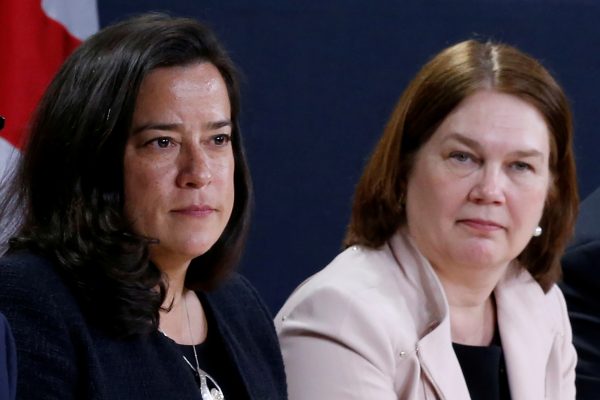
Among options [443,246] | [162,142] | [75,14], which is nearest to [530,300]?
[443,246]

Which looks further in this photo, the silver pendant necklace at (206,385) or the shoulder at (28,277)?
the silver pendant necklace at (206,385)

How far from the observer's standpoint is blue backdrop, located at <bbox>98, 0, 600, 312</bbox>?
3275mm

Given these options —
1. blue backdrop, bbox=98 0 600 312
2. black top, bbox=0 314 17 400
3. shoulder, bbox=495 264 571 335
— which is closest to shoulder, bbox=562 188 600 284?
shoulder, bbox=495 264 571 335

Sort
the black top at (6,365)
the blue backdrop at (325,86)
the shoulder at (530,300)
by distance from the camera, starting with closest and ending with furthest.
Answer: the black top at (6,365), the shoulder at (530,300), the blue backdrop at (325,86)

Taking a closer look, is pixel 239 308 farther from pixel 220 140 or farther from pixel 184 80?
pixel 184 80

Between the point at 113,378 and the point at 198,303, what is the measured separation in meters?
0.35

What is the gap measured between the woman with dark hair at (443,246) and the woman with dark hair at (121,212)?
0.95ft

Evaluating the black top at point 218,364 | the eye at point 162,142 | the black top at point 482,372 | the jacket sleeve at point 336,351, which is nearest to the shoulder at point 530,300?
the black top at point 482,372

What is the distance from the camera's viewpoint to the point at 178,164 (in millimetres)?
1955

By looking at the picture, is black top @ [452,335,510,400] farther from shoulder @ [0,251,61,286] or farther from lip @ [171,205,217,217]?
shoulder @ [0,251,61,286]

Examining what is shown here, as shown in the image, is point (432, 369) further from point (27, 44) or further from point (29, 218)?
point (27, 44)

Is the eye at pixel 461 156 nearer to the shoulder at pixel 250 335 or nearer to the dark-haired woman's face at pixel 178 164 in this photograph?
the shoulder at pixel 250 335

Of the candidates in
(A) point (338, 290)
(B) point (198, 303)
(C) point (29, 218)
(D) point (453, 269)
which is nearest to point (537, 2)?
(D) point (453, 269)

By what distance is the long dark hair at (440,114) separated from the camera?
2.47 m
